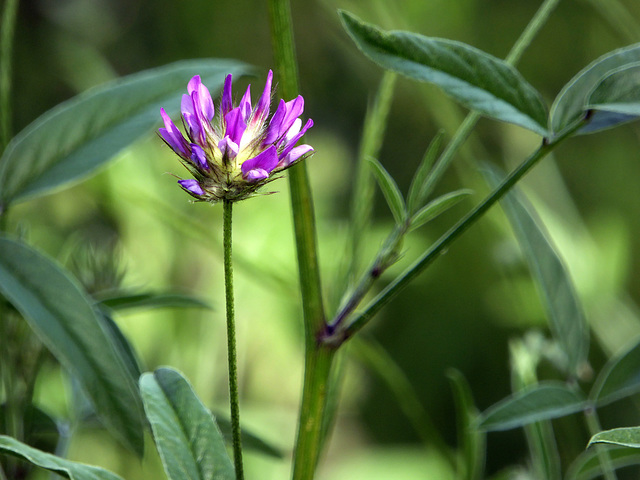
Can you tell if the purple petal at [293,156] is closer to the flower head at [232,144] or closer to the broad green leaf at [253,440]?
the flower head at [232,144]

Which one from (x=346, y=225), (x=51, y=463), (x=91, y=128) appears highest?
(x=346, y=225)

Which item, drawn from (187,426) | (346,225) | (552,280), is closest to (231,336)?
(187,426)

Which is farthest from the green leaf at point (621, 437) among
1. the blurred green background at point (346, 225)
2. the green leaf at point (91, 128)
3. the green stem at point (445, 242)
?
the blurred green background at point (346, 225)

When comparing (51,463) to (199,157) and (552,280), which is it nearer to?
(199,157)

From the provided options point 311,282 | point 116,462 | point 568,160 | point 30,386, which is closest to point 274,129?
point 311,282

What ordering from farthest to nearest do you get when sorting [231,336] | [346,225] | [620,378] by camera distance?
[346,225] < [620,378] < [231,336]

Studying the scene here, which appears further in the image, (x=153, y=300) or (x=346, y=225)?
(x=346, y=225)

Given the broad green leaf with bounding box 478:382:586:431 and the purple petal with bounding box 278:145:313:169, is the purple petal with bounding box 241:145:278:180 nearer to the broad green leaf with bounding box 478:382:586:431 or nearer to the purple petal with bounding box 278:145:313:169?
the purple petal with bounding box 278:145:313:169
